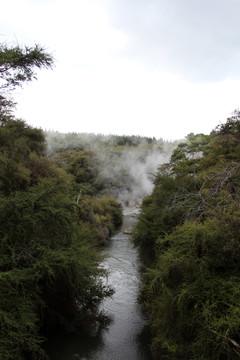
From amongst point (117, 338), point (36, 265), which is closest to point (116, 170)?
point (117, 338)

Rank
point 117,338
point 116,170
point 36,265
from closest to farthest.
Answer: point 36,265
point 117,338
point 116,170

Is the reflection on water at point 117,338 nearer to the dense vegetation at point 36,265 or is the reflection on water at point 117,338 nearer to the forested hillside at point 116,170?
the dense vegetation at point 36,265

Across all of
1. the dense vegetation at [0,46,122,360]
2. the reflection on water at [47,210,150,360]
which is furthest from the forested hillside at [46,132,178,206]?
the dense vegetation at [0,46,122,360]

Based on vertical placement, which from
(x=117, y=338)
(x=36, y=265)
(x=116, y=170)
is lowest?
(x=117, y=338)

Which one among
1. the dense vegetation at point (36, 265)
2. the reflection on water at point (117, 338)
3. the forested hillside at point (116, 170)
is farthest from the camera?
the forested hillside at point (116, 170)

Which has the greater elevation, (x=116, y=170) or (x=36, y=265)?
(x=36, y=265)

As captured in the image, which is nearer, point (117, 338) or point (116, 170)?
point (117, 338)

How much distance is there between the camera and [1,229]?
9.09 metres

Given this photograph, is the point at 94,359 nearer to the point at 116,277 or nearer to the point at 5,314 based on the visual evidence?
the point at 5,314

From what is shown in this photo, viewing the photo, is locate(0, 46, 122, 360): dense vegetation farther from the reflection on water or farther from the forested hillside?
the forested hillside

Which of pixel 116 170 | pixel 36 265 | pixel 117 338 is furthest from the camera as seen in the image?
pixel 116 170

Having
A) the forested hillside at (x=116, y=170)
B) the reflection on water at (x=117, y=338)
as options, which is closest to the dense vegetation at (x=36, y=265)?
the reflection on water at (x=117, y=338)

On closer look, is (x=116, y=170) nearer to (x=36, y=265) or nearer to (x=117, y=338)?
(x=117, y=338)

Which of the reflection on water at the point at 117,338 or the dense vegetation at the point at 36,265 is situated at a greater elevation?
the dense vegetation at the point at 36,265
